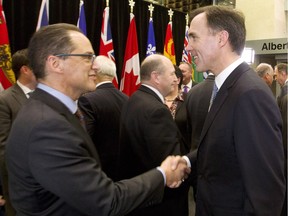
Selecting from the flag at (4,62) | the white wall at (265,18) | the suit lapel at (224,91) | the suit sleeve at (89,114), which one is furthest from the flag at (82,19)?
the white wall at (265,18)

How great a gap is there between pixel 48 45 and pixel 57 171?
50cm

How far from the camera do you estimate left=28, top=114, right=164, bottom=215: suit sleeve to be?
1.10m

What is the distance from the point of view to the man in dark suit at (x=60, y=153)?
1106 millimetres

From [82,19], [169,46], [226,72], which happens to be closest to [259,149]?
[226,72]

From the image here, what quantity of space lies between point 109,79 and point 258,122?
1804mm

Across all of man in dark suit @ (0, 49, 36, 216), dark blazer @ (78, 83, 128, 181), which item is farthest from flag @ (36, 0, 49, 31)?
dark blazer @ (78, 83, 128, 181)

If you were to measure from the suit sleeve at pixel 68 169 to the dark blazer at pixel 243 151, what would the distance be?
0.51 meters

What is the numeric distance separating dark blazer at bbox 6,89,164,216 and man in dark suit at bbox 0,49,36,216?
1.33 meters

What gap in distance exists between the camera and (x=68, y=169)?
3.62ft

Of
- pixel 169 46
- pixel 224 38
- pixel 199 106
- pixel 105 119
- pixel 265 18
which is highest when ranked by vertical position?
pixel 224 38

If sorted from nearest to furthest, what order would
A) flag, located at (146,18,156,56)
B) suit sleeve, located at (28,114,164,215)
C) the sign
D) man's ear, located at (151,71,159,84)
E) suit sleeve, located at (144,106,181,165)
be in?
suit sleeve, located at (28,114,164,215)
suit sleeve, located at (144,106,181,165)
man's ear, located at (151,71,159,84)
flag, located at (146,18,156,56)
the sign

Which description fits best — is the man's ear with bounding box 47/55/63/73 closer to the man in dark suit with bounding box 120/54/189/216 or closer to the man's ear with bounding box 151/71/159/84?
the man in dark suit with bounding box 120/54/189/216

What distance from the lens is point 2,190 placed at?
2.68m

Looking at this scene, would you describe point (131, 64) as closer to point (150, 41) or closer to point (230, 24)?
point (150, 41)
